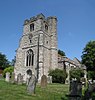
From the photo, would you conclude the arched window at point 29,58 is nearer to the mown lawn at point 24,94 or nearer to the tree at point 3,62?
A: the mown lawn at point 24,94

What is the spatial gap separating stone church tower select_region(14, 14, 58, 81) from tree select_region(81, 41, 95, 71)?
639cm

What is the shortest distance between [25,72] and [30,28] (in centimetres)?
1071

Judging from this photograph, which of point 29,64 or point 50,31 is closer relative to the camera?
point 29,64

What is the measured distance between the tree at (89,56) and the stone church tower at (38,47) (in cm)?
639

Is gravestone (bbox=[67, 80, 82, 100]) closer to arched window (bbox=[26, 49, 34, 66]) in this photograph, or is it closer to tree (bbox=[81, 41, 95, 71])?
tree (bbox=[81, 41, 95, 71])

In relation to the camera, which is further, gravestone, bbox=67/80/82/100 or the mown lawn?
the mown lawn

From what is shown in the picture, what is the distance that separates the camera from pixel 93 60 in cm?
3725

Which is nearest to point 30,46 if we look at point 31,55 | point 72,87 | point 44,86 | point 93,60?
point 31,55

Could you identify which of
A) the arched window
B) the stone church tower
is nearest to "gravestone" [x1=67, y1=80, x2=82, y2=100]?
the stone church tower

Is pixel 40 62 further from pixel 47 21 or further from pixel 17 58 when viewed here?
pixel 47 21

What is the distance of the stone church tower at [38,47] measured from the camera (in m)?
38.9

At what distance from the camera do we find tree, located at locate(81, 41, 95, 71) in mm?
37356

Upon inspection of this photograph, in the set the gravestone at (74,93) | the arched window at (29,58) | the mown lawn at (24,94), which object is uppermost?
the arched window at (29,58)

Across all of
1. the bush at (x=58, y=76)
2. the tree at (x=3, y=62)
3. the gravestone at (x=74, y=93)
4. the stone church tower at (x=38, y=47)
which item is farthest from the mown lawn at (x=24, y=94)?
the tree at (x=3, y=62)
